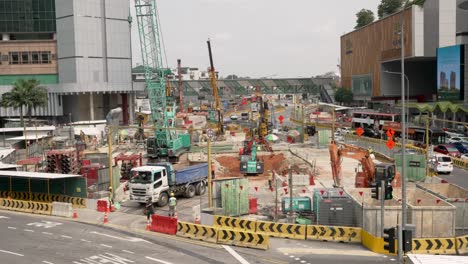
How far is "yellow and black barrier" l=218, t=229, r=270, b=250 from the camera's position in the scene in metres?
28.3

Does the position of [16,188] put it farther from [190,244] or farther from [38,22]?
[38,22]

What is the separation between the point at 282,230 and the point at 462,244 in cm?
927

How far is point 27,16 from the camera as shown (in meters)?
124

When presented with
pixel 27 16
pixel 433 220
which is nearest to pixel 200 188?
pixel 433 220

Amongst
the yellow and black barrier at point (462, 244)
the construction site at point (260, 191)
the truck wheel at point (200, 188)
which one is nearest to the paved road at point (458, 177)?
the construction site at point (260, 191)

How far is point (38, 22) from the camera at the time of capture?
126m

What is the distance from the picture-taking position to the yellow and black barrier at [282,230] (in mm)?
30375

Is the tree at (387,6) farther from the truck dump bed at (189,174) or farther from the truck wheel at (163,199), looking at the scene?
the truck wheel at (163,199)

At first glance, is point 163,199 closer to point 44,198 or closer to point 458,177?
point 44,198

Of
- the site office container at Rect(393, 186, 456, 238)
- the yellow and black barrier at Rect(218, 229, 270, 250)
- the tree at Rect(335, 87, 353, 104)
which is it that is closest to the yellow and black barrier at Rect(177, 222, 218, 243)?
the yellow and black barrier at Rect(218, 229, 270, 250)

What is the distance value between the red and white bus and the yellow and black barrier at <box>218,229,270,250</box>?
66.8 m

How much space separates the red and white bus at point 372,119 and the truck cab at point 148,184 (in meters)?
60.1

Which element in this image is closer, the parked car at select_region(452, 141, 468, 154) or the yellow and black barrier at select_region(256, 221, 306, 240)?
the yellow and black barrier at select_region(256, 221, 306, 240)

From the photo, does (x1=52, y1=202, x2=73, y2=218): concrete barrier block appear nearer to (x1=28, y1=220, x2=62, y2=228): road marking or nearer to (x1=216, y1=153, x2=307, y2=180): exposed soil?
(x1=28, y1=220, x2=62, y2=228): road marking
